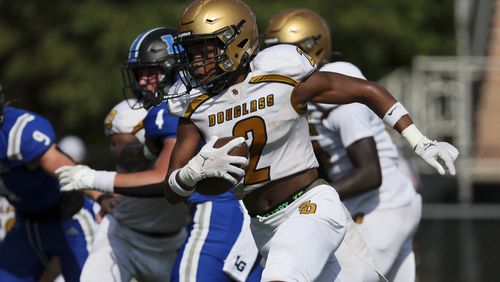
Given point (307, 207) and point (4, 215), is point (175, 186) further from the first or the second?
point (4, 215)

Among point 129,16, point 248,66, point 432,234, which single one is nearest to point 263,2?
point 129,16

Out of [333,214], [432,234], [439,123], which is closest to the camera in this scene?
[333,214]

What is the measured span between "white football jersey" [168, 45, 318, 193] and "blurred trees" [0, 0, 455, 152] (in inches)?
457

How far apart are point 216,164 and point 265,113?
36cm

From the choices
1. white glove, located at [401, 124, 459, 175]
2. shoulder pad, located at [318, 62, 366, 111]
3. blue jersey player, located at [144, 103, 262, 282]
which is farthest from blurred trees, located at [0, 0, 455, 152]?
white glove, located at [401, 124, 459, 175]

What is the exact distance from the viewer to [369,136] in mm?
6125

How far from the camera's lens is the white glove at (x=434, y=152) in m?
4.76

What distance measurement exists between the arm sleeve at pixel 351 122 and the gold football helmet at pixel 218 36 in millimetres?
1118

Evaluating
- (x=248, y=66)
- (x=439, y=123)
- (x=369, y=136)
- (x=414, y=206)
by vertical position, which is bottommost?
(x=439, y=123)

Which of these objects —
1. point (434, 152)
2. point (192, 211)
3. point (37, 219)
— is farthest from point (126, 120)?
point (434, 152)

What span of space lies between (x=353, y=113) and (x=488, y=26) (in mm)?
9628

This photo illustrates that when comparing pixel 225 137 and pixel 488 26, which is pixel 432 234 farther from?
pixel 225 137

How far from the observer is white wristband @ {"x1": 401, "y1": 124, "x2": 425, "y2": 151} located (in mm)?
4906

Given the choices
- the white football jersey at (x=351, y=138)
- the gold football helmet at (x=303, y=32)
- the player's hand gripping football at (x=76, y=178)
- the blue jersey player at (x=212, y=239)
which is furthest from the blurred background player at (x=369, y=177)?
the player's hand gripping football at (x=76, y=178)
